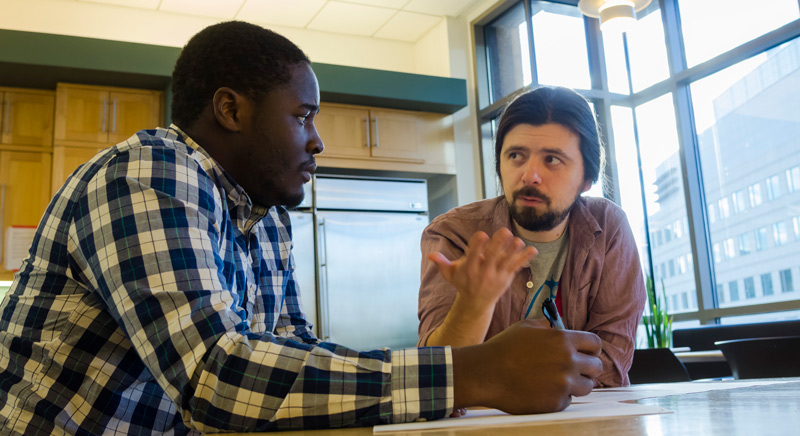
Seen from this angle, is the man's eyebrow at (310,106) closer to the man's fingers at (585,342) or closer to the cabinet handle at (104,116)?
the man's fingers at (585,342)

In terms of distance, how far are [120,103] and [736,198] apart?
380 cm

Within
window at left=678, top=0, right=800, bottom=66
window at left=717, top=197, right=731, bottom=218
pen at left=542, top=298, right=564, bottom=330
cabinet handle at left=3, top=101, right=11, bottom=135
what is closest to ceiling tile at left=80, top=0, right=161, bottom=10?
cabinet handle at left=3, top=101, right=11, bottom=135

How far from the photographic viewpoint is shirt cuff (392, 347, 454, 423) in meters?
0.71

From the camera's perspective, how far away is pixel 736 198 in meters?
3.96

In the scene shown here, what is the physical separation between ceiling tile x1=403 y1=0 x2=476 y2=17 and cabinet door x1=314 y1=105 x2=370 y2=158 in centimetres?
85

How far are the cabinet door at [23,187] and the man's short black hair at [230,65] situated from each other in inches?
141

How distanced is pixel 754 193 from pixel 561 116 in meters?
2.71

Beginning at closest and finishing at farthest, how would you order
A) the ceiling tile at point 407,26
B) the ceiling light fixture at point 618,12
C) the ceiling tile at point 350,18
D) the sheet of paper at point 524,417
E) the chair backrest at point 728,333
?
the sheet of paper at point 524,417
the chair backrest at point 728,333
the ceiling light fixture at point 618,12
the ceiling tile at point 350,18
the ceiling tile at point 407,26

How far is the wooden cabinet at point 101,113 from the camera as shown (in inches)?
170

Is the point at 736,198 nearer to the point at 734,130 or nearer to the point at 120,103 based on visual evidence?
the point at 734,130

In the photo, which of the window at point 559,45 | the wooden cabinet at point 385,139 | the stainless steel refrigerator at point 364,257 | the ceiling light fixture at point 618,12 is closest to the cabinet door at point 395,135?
the wooden cabinet at point 385,139

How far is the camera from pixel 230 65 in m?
1.14

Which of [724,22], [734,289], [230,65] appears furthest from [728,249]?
[230,65]

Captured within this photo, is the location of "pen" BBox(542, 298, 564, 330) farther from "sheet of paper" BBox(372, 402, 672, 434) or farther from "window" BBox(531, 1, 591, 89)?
"window" BBox(531, 1, 591, 89)
